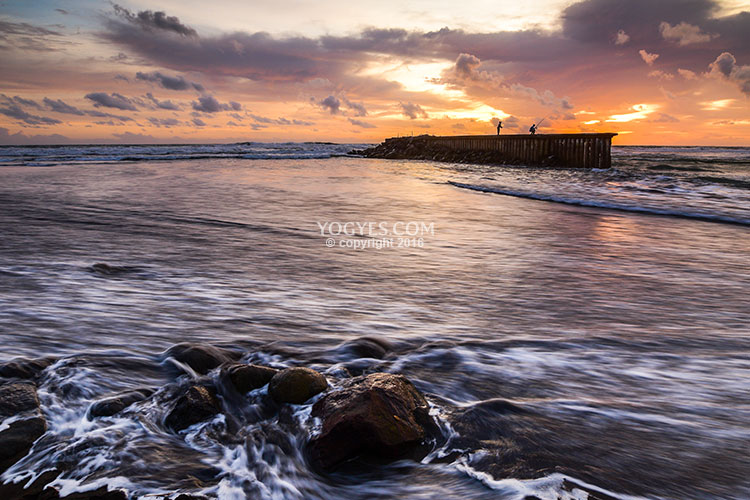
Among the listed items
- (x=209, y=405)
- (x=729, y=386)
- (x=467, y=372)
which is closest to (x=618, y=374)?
(x=729, y=386)

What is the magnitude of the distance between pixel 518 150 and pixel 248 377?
35.1m

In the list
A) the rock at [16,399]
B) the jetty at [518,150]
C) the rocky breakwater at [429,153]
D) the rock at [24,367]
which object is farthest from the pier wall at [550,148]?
the rock at [16,399]

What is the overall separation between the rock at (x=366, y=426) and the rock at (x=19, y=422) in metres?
1.35

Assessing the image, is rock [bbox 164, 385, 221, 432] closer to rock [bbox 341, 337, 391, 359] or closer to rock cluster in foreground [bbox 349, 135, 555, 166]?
rock [bbox 341, 337, 391, 359]

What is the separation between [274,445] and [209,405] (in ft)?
1.56

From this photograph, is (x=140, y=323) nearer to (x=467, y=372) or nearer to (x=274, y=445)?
(x=274, y=445)

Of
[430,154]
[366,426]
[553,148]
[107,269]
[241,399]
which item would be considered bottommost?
[241,399]

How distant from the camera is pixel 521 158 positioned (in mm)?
34000

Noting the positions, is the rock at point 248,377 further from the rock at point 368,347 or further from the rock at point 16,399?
the rock at point 16,399

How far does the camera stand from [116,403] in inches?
101

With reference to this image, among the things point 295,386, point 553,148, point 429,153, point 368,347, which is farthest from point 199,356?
point 429,153

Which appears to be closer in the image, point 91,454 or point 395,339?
point 91,454

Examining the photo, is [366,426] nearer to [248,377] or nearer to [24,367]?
[248,377]

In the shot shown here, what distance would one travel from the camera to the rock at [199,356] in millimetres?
3014
